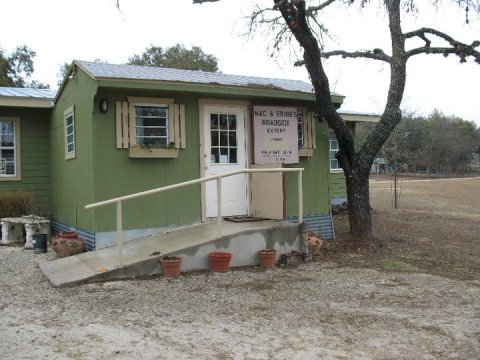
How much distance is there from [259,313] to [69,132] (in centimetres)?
602

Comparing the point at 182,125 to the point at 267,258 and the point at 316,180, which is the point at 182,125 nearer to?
the point at 267,258

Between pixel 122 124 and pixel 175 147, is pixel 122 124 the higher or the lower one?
the higher one

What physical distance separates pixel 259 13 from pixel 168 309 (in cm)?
654

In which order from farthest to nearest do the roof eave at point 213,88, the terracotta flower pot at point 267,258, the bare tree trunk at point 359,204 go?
the bare tree trunk at point 359,204 → the roof eave at point 213,88 → the terracotta flower pot at point 267,258

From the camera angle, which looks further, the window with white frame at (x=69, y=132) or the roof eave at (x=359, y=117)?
the roof eave at (x=359, y=117)

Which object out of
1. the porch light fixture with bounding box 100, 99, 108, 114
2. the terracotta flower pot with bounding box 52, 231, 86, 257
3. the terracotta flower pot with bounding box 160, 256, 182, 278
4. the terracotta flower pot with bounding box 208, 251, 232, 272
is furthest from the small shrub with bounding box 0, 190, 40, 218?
the terracotta flower pot with bounding box 208, 251, 232, 272

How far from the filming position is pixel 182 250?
6742 mm

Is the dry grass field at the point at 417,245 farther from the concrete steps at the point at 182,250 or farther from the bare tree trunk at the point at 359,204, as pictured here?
the concrete steps at the point at 182,250

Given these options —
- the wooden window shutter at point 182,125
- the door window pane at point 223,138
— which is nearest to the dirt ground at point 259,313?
the door window pane at point 223,138

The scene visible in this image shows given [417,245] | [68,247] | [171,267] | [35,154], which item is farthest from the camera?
[35,154]

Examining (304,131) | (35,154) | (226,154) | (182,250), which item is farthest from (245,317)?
(35,154)

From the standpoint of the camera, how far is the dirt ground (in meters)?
4.12

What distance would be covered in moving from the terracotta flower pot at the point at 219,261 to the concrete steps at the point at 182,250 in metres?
0.12

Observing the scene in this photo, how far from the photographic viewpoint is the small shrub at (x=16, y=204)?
33.5ft
